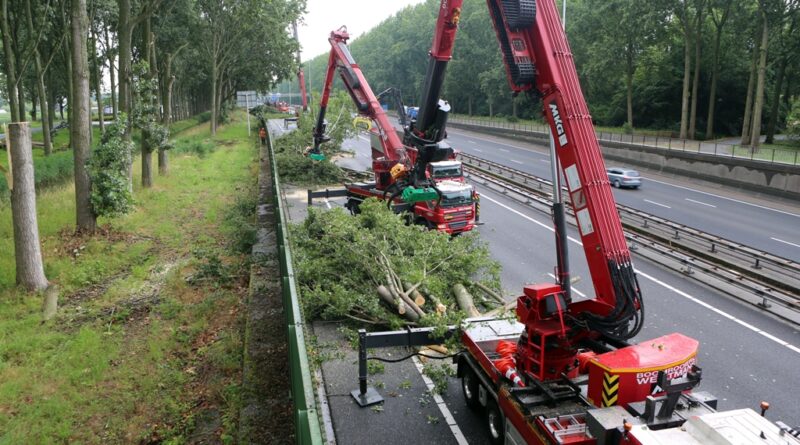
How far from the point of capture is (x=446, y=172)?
832 inches

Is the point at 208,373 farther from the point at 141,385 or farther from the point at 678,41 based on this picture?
the point at 678,41

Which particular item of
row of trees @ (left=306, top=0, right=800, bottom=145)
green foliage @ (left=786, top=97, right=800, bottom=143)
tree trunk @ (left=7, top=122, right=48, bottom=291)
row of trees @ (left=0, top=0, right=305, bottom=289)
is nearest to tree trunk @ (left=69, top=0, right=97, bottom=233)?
row of trees @ (left=0, top=0, right=305, bottom=289)

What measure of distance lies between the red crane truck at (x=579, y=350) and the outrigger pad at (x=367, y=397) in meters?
0.65

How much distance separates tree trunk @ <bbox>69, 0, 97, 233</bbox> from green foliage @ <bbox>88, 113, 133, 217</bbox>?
0.84 ft

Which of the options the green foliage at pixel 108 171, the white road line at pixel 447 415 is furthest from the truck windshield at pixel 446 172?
the white road line at pixel 447 415

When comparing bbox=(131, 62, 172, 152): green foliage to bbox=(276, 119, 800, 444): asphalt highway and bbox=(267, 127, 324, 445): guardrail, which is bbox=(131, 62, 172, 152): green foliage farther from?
bbox=(267, 127, 324, 445): guardrail

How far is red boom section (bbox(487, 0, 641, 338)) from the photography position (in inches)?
286

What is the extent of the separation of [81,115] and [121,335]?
814 cm

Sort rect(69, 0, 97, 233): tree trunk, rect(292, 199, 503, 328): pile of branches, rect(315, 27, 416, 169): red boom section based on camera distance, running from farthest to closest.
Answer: rect(315, 27, 416, 169): red boom section → rect(69, 0, 97, 233): tree trunk → rect(292, 199, 503, 328): pile of branches

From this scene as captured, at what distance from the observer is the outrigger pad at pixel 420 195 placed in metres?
19.0

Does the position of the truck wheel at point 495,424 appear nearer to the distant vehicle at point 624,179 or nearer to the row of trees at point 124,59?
the row of trees at point 124,59

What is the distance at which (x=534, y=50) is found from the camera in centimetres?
834

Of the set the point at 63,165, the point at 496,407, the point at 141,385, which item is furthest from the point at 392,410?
the point at 63,165

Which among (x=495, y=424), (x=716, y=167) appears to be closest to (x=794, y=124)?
(x=716, y=167)
